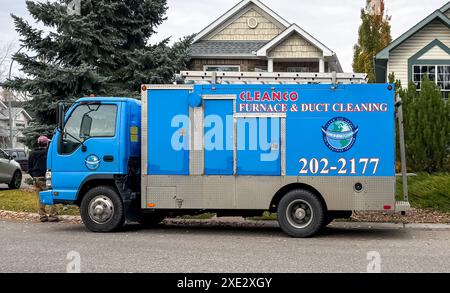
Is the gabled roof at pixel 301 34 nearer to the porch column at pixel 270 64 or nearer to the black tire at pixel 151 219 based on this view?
the porch column at pixel 270 64

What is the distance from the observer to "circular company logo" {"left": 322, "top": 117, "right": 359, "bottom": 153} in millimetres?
10312

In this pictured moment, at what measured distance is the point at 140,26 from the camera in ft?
62.1

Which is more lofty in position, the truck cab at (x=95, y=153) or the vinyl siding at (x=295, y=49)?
the vinyl siding at (x=295, y=49)

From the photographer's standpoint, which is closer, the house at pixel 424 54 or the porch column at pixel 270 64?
the house at pixel 424 54

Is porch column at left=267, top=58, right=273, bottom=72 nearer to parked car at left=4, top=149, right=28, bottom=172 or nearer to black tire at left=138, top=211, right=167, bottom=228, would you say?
black tire at left=138, top=211, right=167, bottom=228

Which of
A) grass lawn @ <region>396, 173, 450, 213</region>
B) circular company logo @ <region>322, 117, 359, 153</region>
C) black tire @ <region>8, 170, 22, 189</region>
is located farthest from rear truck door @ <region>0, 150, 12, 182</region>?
circular company logo @ <region>322, 117, 359, 153</region>

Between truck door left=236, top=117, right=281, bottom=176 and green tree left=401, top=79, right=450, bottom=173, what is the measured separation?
6386mm

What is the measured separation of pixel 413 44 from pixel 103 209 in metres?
18.5

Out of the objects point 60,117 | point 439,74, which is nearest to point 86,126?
point 60,117

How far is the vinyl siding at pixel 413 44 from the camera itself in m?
25.2

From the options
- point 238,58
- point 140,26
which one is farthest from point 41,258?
point 238,58

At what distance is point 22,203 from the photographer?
15633 millimetres

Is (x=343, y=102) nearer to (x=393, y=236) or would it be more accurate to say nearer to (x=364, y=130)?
(x=364, y=130)

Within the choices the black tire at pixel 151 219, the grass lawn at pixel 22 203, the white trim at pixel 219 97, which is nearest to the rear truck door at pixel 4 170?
the grass lawn at pixel 22 203
